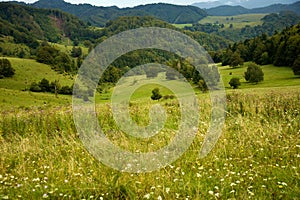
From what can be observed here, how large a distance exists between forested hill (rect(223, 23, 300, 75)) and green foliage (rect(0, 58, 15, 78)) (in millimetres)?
82343

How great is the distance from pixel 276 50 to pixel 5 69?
9477cm

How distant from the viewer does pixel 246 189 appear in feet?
15.3

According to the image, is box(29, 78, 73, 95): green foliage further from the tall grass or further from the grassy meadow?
A: the tall grass

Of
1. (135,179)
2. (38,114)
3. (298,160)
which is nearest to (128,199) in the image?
(135,179)

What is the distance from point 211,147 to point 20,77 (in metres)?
116

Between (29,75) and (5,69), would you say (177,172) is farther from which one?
(29,75)

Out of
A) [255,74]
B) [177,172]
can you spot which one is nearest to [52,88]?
[255,74]

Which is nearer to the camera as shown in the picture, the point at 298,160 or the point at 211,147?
the point at 298,160

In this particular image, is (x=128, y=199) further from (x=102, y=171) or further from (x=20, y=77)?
(x=20, y=77)

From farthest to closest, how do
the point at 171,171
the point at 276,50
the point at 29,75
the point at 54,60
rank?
the point at 54,60, the point at 29,75, the point at 276,50, the point at 171,171

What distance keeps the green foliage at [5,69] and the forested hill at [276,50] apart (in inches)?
3242

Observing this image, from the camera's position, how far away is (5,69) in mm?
105250

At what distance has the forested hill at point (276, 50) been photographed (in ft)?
236

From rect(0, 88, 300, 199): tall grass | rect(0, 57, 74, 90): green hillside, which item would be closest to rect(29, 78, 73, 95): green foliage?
rect(0, 57, 74, 90): green hillside
